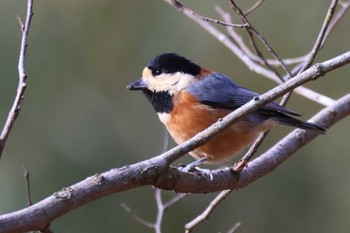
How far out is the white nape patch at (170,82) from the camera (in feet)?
11.7

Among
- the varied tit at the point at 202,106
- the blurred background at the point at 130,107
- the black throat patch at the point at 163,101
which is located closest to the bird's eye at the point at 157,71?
the varied tit at the point at 202,106

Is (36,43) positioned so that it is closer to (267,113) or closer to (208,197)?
(208,197)

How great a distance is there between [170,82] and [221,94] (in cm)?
28

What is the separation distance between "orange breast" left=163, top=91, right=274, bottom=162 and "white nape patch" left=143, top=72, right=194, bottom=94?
0.44 ft

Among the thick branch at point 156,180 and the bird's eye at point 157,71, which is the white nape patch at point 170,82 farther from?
the thick branch at point 156,180

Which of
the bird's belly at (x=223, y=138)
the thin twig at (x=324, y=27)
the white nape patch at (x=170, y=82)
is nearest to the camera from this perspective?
the thin twig at (x=324, y=27)

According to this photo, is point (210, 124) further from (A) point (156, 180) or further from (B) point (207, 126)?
(A) point (156, 180)

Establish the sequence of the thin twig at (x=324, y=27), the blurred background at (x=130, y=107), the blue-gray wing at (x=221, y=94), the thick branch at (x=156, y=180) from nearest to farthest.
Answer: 1. the thick branch at (x=156, y=180)
2. the thin twig at (x=324, y=27)
3. the blue-gray wing at (x=221, y=94)
4. the blurred background at (x=130, y=107)

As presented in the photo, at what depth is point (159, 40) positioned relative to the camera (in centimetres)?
671

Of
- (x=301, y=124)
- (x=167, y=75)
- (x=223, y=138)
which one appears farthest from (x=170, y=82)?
(x=301, y=124)

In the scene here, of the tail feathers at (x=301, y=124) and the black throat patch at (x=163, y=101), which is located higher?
the black throat patch at (x=163, y=101)

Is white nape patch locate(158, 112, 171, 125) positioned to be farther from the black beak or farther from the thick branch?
the thick branch

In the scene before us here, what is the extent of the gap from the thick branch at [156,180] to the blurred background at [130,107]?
2.97 metres

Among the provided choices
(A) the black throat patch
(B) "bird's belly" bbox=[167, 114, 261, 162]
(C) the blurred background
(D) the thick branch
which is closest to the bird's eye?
(A) the black throat patch
